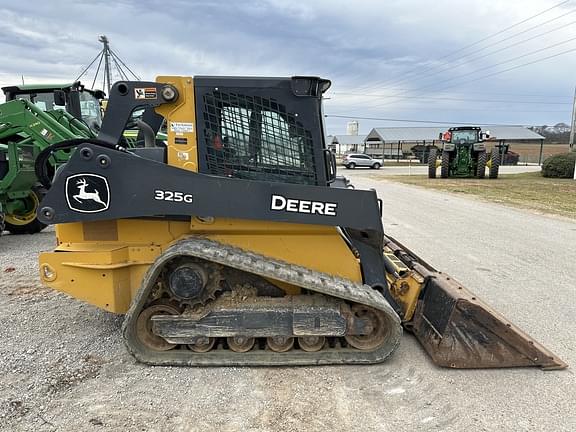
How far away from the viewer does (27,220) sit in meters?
8.36

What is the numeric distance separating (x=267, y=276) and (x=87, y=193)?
145 cm

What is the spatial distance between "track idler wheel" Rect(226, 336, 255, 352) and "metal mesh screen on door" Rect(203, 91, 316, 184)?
1.26 m

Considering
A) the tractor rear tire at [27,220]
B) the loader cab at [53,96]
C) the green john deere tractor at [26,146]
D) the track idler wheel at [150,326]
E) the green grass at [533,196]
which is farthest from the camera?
the green grass at [533,196]

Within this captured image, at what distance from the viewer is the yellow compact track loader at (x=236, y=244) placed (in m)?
3.22

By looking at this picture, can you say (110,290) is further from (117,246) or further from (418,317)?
(418,317)

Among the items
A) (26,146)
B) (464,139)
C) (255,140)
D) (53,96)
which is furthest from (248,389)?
(464,139)

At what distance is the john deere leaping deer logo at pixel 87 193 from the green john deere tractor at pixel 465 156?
2186cm

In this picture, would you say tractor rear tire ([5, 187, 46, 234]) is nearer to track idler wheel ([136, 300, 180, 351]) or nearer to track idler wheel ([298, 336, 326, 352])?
track idler wheel ([136, 300, 180, 351])

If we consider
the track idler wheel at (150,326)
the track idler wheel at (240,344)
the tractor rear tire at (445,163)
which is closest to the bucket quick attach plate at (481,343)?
the track idler wheel at (240,344)

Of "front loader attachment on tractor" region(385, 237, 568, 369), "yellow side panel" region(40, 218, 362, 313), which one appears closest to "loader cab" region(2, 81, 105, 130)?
"yellow side panel" region(40, 218, 362, 313)

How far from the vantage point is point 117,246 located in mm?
3562

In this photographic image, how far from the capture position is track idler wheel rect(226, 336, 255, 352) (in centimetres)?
335

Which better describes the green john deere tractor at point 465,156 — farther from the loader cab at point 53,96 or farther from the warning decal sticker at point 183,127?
the warning decal sticker at point 183,127

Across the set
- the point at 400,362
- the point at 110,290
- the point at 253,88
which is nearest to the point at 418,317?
the point at 400,362
